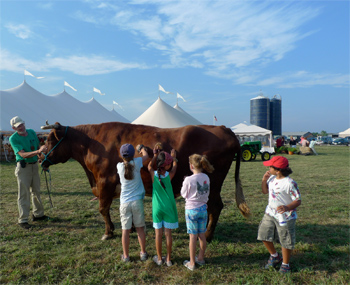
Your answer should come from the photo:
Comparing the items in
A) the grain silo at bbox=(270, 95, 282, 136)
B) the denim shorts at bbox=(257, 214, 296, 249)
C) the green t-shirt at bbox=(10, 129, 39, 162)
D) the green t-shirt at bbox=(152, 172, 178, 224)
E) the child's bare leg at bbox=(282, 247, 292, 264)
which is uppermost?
the grain silo at bbox=(270, 95, 282, 136)

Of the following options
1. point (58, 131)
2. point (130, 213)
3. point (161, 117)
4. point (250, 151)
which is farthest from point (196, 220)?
point (161, 117)

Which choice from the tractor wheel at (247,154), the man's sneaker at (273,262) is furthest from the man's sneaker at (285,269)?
the tractor wheel at (247,154)

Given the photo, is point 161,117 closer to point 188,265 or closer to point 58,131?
point 58,131

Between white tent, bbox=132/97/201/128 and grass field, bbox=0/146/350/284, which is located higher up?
white tent, bbox=132/97/201/128

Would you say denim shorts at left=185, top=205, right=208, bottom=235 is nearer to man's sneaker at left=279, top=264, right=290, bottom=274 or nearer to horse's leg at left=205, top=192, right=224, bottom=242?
horse's leg at left=205, top=192, right=224, bottom=242

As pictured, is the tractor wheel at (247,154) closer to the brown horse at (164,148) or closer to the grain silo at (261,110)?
the brown horse at (164,148)

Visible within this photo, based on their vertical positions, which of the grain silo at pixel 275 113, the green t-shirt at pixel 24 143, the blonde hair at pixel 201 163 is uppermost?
the grain silo at pixel 275 113

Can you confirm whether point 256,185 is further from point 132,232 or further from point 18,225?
point 18,225

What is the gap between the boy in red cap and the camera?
106 inches

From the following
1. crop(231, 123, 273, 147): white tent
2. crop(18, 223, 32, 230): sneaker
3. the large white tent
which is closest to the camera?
crop(18, 223, 32, 230): sneaker

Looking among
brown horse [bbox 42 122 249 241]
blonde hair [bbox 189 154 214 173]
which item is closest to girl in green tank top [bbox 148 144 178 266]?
blonde hair [bbox 189 154 214 173]

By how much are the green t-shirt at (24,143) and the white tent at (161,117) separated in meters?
15.7

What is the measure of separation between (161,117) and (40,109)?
34.6 feet

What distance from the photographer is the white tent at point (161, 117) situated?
20.9 m
